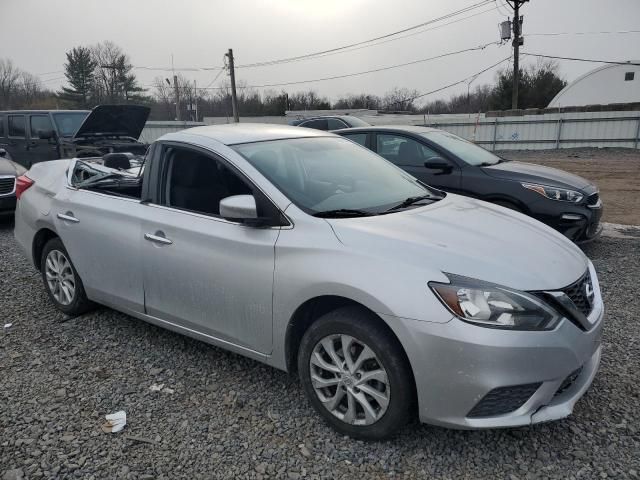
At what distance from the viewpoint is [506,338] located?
2.20 meters

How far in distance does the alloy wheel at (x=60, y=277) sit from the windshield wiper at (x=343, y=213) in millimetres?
2520

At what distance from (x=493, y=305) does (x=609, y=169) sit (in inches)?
624

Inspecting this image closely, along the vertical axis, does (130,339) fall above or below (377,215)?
below

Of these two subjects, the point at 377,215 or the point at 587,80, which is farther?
the point at 587,80

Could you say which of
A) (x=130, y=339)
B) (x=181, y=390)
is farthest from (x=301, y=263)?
(x=130, y=339)

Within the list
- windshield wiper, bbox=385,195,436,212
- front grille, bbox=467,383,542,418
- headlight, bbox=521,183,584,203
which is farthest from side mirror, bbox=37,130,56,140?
front grille, bbox=467,383,542,418

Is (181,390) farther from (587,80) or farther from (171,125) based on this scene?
(587,80)

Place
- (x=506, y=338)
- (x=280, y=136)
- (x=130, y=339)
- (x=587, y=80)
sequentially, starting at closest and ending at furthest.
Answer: (x=506, y=338) < (x=280, y=136) < (x=130, y=339) < (x=587, y=80)

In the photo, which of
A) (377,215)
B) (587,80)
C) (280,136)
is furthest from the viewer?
(587,80)

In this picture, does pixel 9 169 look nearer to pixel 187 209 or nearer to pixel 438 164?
pixel 187 209

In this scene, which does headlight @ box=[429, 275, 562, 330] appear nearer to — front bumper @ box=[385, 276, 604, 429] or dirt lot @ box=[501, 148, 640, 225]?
front bumper @ box=[385, 276, 604, 429]

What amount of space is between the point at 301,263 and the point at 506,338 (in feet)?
3.55

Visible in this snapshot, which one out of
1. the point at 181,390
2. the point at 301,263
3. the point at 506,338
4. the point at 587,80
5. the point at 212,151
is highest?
the point at 587,80

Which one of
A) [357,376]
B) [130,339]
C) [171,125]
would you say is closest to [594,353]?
[357,376]
